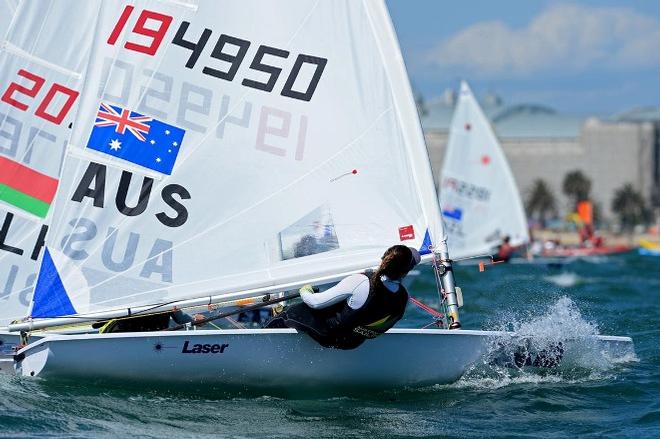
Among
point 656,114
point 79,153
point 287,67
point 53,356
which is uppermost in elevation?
point 656,114

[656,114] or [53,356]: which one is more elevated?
[656,114]

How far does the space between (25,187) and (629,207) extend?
89.8m

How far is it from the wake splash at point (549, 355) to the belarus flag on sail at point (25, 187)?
10.5ft

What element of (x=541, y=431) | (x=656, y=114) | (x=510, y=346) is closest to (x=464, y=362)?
(x=510, y=346)

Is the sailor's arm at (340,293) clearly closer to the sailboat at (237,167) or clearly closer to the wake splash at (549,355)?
the sailboat at (237,167)

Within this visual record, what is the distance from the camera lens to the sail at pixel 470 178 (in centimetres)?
2414

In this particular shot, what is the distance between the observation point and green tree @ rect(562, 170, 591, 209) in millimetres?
95000

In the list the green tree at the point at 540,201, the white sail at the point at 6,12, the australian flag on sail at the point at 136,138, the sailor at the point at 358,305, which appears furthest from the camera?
the green tree at the point at 540,201

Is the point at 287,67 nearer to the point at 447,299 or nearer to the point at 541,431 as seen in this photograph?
the point at 447,299

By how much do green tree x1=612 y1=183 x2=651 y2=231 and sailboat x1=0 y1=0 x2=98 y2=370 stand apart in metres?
87.2

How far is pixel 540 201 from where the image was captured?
312ft

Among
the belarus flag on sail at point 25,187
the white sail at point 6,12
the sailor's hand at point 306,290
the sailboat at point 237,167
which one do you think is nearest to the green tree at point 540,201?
the white sail at point 6,12

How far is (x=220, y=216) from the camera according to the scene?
739 centimetres

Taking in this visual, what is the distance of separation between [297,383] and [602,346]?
200 centimetres
